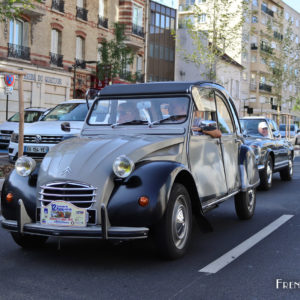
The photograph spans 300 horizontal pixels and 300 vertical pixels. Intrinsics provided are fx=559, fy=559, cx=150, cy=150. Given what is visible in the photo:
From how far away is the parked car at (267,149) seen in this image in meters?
12.0

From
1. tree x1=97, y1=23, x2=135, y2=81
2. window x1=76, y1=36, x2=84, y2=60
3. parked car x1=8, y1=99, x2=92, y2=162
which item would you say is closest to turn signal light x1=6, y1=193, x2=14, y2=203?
parked car x1=8, y1=99, x2=92, y2=162

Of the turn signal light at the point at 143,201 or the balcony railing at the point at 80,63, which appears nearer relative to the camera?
the turn signal light at the point at 143,201

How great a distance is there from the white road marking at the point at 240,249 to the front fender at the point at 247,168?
0.65m

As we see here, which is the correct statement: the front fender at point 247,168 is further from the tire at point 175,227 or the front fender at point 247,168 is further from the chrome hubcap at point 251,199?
the tire at point 175,227

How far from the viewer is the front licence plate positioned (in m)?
5.09

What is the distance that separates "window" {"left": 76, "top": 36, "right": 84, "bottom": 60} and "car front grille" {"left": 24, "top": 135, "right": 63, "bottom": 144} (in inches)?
916

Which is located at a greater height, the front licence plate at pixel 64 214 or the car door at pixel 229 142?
the car door at pixel 229 142

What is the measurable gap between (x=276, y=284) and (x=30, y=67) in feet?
90.9

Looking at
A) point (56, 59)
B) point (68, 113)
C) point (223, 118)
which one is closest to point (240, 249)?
point (223, 118)

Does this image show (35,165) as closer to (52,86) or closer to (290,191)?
(290,191)

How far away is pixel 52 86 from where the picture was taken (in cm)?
3312


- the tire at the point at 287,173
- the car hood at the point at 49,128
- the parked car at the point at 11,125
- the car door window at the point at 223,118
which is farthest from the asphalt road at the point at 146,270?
the parked car at the point at 11,125

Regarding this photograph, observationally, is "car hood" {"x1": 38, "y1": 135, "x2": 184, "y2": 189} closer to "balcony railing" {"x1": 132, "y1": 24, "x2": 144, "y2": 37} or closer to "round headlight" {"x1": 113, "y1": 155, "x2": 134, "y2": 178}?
"round headlight" {"x1": 113, "y1": 155, "x2": 134, "y2": 178}

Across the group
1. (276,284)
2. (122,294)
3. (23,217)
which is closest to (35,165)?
(23,217)
